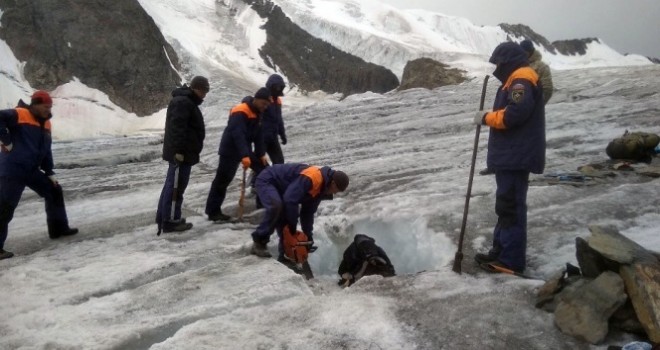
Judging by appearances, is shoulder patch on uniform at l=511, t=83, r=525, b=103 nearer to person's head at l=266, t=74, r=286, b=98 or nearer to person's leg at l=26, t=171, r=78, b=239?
person's head at l=266, t=74, r=286, b=98

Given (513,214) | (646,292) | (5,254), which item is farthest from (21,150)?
(646,292)

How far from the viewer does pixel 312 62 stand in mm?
53781

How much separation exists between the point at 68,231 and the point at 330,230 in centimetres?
291

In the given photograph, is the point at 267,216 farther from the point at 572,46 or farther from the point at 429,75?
the point at 572,46

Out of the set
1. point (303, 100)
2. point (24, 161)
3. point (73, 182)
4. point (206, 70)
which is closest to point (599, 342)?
point (24, 161)

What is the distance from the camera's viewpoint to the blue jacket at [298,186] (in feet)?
14.5

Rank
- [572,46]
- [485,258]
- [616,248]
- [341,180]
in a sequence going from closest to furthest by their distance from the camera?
1. [616,248]
2. [485,258]
3. [341,180]
4. [572,46]

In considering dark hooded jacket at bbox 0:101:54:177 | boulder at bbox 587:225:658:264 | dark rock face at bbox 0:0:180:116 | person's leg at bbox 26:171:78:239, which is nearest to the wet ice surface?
person's leg at bbox 26:171:78:239

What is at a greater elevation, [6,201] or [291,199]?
[291,199]

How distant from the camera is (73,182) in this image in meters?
9.21

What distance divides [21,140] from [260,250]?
2524mm

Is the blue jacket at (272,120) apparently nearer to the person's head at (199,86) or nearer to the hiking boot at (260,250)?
the person's head at (199,86)

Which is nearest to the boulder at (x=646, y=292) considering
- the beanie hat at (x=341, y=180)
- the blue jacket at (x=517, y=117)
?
the blue jacket at (x=517, y=117)

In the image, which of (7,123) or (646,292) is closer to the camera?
(646,292)
